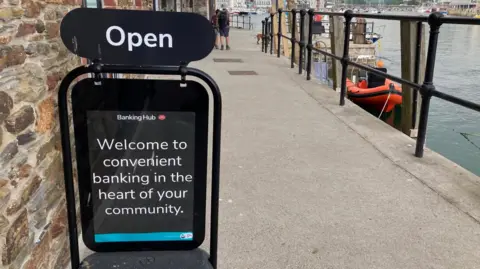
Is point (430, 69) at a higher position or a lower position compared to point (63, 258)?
higher

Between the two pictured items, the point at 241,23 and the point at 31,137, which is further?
the point at 241,23

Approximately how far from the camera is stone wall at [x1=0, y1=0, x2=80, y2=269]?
168cm

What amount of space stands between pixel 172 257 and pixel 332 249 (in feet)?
3.21

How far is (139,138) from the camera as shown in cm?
195

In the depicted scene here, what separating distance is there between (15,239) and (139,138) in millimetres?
616

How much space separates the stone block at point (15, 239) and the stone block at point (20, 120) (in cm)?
34

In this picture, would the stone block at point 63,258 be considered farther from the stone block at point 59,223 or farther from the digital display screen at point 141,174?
the digital display screen at point 141,174

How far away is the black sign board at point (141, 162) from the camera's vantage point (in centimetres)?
190

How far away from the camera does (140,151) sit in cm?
197

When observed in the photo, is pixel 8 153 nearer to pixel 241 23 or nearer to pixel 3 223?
pixel 3 223

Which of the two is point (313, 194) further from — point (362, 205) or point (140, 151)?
point (140, 151)

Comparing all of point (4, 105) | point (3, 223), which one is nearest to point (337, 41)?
point (4, 105)

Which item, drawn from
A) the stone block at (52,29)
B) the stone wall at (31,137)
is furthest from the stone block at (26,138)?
the stone block at (52,29)

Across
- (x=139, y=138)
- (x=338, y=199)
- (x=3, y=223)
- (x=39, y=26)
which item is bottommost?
(x=338, y=199)
